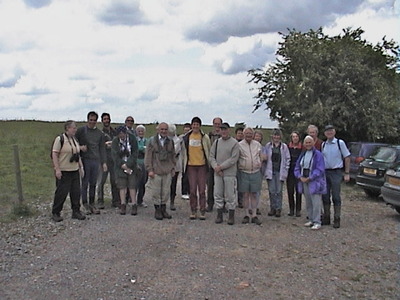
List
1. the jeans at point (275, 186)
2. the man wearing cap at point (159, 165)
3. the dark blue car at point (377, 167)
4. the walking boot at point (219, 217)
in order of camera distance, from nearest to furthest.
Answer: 1. the walking boot at point (219, 217)
2. the man wearing cap at point (159, 165)
3. the jeans at point (275, 186)
4. the dark blue car at point (377, 167)

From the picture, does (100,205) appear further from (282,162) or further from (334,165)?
(334,165)

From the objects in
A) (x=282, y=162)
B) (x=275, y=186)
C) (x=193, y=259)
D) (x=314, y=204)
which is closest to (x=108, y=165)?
(x=275, y=186)

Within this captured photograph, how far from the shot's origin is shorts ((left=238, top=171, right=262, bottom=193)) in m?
8.72

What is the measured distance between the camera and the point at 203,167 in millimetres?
9047

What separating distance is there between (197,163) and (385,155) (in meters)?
5.68

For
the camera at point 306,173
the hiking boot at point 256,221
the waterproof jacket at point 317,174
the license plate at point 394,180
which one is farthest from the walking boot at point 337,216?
the license plate at point 394,180

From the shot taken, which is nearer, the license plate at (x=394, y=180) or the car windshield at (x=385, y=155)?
the license plate at (x=394, y=180)

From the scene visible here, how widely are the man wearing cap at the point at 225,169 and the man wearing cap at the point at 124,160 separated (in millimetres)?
1629

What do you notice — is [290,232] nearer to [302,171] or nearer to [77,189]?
[302,171]

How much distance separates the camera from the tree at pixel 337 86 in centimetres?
1838

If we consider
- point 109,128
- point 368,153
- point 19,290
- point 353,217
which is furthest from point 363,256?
point 368,153

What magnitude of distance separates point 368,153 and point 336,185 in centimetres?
566

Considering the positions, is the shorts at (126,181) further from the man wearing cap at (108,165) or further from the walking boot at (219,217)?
the walking boot at (219,217)

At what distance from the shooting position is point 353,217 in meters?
9.91
